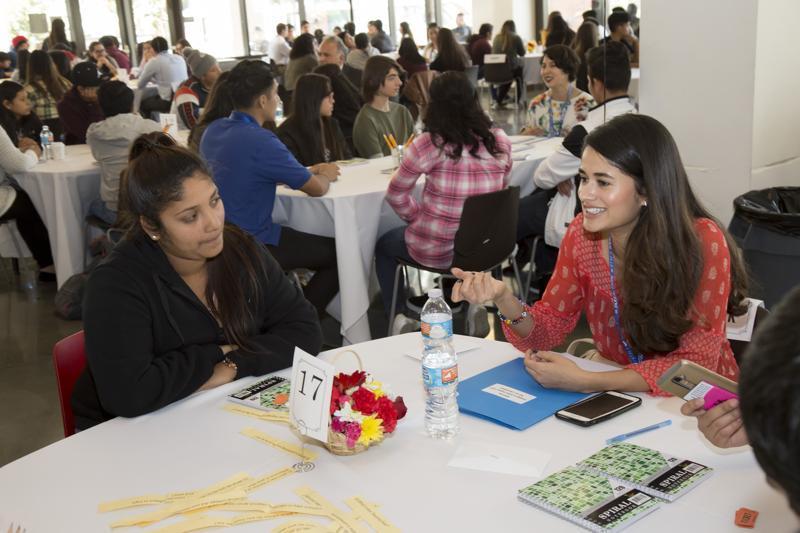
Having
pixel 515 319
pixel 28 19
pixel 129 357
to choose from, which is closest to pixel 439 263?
pixel 515 319

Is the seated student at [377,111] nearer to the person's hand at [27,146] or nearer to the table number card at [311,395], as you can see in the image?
the person's hand at [27,146]

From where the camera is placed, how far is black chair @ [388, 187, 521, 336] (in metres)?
3.52

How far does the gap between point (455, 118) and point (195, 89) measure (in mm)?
4297

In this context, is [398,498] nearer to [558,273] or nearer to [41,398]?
[558,273]

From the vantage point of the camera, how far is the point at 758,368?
0.56 m

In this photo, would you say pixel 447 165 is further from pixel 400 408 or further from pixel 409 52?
pixel 409 52

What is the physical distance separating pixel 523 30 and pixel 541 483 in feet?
53.1

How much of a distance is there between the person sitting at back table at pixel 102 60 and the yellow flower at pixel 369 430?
9.71 m

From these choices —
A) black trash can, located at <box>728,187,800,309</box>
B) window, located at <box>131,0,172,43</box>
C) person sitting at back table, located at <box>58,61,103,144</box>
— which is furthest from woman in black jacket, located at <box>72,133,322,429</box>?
window, located at <box>131,0,172,43</box>

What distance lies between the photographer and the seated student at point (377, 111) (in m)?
5.21

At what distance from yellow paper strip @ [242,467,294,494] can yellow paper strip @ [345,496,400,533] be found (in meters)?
0.16

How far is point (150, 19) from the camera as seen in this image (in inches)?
622

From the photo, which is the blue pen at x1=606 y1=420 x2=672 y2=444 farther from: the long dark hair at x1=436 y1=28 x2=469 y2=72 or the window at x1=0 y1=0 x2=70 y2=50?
the window at x1=0 y1=0 x2=70 y2=50

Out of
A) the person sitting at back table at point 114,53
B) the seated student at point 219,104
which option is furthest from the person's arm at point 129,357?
the person sitting at back table at point 114,53
